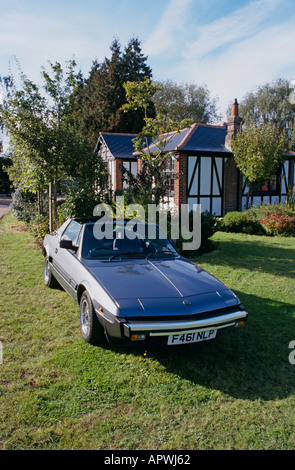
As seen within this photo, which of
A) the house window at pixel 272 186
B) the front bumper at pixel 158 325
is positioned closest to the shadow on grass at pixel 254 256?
the front bumper at pixel 158 325

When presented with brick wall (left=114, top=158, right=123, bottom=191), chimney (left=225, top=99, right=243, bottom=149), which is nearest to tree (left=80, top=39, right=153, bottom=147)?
brick wall (left=114, top=158, right=123, bottom=191)

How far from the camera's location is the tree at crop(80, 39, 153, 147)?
111 ft

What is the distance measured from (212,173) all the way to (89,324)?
51.8 feet

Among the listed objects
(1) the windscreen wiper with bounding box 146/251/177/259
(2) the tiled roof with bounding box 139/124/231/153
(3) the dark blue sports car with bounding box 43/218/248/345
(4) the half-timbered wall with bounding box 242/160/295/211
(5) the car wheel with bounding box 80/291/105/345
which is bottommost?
(5) the car wheel with bounding box 80/291/105/345

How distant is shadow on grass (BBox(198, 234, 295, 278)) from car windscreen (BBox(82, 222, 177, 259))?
11.5ft

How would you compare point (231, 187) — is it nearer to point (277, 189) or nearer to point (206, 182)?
point (206, 182)

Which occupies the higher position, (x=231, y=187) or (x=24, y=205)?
(x=231, y=187)

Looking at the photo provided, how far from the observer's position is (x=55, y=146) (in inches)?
389

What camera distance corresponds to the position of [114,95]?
3491cm

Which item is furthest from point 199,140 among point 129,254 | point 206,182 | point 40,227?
point 129,254

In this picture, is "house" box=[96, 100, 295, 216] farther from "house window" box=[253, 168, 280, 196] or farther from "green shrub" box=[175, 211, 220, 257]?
"green shrub" box=[175, 211, 220, 257]

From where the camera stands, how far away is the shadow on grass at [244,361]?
11.6ft

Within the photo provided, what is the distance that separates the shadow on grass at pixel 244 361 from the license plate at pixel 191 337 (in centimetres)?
18
